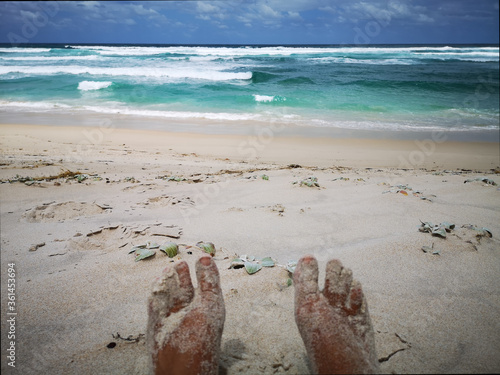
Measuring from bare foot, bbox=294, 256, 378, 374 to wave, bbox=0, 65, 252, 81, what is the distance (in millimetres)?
21363

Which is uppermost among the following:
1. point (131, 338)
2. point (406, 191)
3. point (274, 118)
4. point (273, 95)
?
point (273, 95)

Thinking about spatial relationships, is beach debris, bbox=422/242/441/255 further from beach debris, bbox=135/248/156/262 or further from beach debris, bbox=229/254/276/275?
beach debris, bbox=135/248/156/262

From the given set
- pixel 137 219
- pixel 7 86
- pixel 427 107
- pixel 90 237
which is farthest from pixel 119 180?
pixel 7 86

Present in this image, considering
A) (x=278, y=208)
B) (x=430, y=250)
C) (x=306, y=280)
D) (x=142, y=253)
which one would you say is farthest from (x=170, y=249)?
(x=430, y=250)

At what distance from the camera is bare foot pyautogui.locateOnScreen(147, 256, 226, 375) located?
123 centimetres

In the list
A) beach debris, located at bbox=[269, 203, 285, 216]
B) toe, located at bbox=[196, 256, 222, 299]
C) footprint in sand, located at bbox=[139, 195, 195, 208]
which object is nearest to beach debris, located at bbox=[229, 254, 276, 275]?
toe, located at bbox=[196, 256, 222, 299]

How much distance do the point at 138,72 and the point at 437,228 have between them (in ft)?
79.3

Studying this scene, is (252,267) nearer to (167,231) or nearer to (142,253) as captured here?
(142,253)

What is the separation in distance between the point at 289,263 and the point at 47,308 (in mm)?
1572

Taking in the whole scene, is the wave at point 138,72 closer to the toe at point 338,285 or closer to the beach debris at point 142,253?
the beach debris at point 142,253

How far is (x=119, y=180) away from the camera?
4.52m

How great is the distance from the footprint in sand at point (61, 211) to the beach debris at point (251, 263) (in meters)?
1.79

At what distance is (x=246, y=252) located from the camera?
2.54m

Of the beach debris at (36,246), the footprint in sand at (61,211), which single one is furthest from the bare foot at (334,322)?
the footprint in sand at (61,211)
